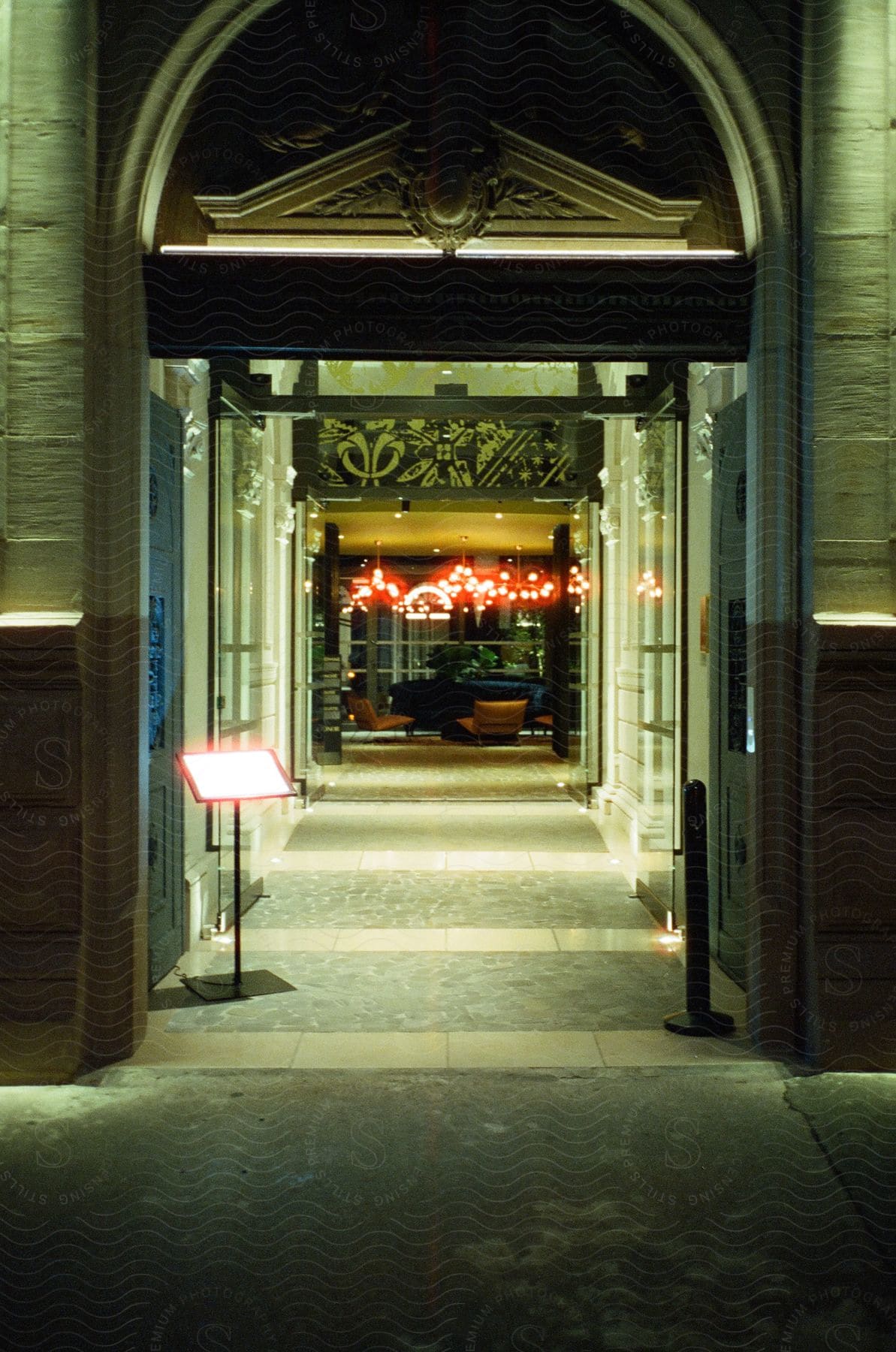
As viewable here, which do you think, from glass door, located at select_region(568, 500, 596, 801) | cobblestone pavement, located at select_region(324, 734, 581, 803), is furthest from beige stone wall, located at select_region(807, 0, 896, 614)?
cobblestone pavement, located at select_region(324, 734, 581, 803)

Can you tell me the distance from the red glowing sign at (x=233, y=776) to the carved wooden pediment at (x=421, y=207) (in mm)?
2461

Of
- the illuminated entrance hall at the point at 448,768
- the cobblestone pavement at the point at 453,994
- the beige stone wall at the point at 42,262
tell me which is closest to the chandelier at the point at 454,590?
the illuminated entrance hall at the point at 448,768

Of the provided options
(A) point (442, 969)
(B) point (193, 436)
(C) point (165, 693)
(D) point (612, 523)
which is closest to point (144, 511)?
(C) point (165, 693)

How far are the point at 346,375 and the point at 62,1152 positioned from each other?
10406 mm

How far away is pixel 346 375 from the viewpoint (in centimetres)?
1305

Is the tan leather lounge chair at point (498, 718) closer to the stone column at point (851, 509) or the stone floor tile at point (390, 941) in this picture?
the stone floor tile at point (390, 941)

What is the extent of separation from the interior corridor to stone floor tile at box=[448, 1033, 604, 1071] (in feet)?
0.04

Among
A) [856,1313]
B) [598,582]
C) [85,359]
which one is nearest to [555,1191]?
[856,1313]

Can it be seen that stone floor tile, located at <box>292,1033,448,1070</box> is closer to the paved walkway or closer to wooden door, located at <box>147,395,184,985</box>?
the paved walkway

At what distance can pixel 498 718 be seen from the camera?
2012cm

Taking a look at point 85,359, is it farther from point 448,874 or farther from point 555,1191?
point 448,874

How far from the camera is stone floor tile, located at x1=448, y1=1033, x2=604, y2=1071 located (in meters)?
4.72

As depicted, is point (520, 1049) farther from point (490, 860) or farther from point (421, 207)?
point (490, 860)

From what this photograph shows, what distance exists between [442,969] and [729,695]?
207 centimetres
